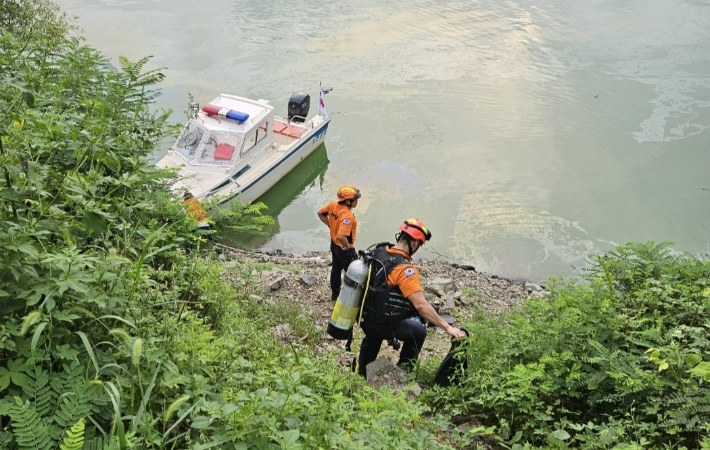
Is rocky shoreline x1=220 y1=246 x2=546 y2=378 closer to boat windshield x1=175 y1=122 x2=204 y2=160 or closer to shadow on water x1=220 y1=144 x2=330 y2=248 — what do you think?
shadow on water x1=220 y1=144 x2=330 y2=248

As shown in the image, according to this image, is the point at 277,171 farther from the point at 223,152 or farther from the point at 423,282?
the point at 423,282

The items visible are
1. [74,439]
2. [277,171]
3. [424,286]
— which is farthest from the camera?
[277,171]

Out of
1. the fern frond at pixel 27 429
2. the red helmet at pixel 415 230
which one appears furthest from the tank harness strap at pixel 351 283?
the fern frond at pixel 27 429

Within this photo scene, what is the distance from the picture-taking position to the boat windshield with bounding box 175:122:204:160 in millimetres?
13547

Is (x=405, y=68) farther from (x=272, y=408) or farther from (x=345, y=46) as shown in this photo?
(x=272, y=408)

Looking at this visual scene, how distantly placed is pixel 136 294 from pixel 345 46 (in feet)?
66.3

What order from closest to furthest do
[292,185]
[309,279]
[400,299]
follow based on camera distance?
[400,299] < [309,279] < [292,185]

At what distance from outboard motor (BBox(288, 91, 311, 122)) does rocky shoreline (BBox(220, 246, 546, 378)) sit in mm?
4667

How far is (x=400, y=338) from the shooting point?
223 inches

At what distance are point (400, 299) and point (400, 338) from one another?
0.42 meters

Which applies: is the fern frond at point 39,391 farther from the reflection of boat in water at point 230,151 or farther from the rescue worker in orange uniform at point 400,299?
the reflection of boat in water at point 230,151

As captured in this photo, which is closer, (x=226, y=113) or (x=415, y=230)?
(x=415, y=230)

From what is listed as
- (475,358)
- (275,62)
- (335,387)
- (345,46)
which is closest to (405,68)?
(345,46)

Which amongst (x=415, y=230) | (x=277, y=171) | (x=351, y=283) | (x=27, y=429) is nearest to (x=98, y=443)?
(x=27, y=429)
